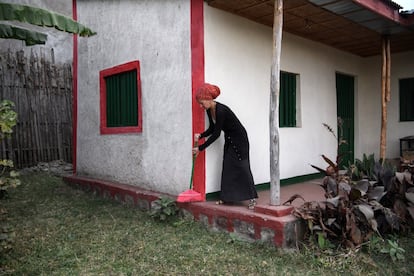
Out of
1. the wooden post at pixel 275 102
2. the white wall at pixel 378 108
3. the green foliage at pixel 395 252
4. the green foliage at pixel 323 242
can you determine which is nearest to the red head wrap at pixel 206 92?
the wooden post at pixel 275 102

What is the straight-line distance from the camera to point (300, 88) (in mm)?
6609

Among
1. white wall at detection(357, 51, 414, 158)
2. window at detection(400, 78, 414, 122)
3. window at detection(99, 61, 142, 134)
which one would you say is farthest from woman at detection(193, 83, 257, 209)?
window at detection(400, 78, 414, 122)

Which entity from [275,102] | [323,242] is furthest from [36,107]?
[323,242]

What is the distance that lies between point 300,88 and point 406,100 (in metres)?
3.35

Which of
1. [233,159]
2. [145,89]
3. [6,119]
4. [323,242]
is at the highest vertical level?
[145,89]

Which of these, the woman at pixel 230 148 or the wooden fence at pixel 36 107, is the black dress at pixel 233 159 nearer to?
the woman at pixel 230 148

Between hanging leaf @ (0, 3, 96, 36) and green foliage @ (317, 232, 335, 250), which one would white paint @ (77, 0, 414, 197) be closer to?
hanging leaf @ (0, 3, 96, 36)

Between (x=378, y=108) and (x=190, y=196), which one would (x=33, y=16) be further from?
(x=378, y=108)

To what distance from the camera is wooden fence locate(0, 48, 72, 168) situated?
8188 mm

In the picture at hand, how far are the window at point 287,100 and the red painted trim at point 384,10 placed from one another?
1.73 m

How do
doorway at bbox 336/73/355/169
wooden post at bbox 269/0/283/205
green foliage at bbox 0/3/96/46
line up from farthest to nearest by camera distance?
doorway at bbox 336/73/355/169, green foliage at bbox 0/3/96/46, wooden post at bbox 269/0/283/205

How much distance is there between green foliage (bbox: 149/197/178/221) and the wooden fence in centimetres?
487

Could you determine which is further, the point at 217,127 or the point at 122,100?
the point at 122,100

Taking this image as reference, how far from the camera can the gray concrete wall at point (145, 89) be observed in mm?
5188
